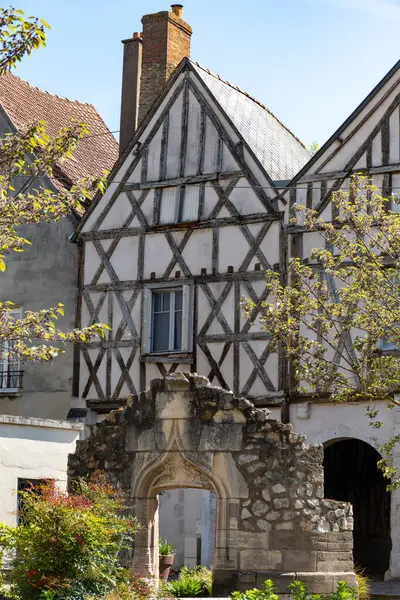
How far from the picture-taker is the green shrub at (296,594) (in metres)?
11.7

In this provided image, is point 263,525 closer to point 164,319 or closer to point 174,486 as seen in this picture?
point 174,486

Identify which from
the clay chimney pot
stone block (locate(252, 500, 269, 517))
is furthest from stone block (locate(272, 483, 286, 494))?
the clay chimney pot

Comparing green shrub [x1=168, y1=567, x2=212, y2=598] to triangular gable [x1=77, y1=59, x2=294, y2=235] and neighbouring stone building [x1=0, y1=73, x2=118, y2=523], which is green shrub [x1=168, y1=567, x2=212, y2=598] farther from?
triangular gable [x1=77, y1=59, x2=294, y2=235]

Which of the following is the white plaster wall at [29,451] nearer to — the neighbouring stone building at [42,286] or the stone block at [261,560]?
the neighbouring stone building at [42,286]

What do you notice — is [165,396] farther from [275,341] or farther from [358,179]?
[358,179]

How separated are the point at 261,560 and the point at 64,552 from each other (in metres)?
2.74

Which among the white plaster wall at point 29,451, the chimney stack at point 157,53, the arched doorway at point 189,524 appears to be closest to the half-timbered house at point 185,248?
the chimney stack at point 157,53

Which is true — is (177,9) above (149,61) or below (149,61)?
above

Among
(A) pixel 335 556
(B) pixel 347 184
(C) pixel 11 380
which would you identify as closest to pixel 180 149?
(B) pixel 347 184

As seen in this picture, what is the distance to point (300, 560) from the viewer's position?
44.2 feet

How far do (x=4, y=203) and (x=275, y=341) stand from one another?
3761 mm

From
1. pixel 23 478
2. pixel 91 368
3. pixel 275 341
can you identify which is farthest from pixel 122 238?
pixel 275 341

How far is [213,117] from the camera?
21.6m

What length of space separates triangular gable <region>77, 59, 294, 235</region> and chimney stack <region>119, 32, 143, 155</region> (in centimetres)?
128
